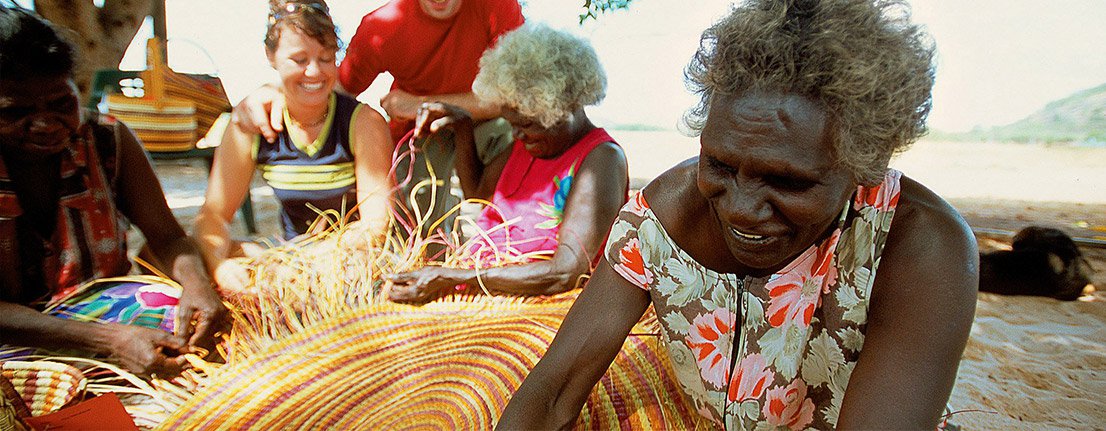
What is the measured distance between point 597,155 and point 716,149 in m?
1.36

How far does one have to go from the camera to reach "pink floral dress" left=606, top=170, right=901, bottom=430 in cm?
135

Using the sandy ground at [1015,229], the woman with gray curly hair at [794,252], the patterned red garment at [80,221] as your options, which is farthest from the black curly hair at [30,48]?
the sandy ground at [1015,229]

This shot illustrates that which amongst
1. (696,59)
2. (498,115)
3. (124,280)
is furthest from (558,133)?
(124,280)

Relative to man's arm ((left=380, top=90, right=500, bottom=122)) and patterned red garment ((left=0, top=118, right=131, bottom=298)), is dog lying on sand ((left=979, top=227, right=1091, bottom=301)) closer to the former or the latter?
man's arm ((left=380, top=90, right=500, bottom=122))

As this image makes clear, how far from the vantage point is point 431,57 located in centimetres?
318

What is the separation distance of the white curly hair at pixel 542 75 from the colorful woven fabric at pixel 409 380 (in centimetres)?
85

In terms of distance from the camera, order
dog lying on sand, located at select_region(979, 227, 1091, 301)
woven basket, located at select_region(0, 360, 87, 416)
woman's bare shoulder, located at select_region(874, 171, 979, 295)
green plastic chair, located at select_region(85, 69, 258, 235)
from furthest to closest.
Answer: green plastic chair, located at select_region(85, 69, 258, 235) → dog lying on sand, located at select_region(979, 227, 1091, 301) → woven basket, located at select_region(0, 360, 87, 416) → woman's bare shoulder, located at select_region(874, 171, 979, 295)

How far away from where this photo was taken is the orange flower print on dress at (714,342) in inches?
57.1

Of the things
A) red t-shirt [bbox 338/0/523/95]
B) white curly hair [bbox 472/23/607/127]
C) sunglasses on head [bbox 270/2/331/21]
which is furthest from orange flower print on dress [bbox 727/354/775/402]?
red t-shirt [bbox 338/0/523/95]

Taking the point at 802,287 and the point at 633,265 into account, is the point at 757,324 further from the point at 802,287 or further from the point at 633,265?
the point at 633,265

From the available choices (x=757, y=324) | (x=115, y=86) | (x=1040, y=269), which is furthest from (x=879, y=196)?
(x=115, y=86)

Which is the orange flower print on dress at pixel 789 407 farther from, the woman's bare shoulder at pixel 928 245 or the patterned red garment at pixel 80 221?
the patterned red garment at pixel 80 221

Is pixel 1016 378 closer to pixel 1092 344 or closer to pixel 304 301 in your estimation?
pixel 1092 344

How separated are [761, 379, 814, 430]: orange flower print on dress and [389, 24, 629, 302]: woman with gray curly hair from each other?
928mm
